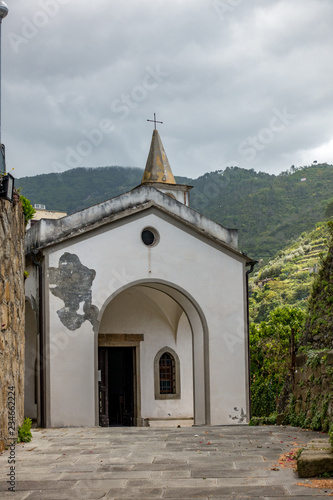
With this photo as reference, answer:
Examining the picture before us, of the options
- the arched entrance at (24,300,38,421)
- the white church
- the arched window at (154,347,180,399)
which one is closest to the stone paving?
the white church

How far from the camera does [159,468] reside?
6.72 metres

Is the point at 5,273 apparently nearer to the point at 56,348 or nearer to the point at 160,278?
the point at 56,348

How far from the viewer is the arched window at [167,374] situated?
18.7 m

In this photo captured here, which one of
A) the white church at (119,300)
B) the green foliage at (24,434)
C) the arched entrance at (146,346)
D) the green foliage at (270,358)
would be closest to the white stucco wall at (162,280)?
the white church at (119,300)

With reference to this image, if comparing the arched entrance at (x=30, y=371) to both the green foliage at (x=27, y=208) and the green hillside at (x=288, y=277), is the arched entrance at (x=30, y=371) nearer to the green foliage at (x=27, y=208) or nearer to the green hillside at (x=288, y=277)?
the green foliage at (x=27, y=208)

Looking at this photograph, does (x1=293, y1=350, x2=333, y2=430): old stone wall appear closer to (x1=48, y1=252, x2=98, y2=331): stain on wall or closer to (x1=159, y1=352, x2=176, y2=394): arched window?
(x1=48, y1=252, x2=98, y2=331): stain on wall

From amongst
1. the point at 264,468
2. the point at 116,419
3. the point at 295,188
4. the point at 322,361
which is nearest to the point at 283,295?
the point at 295,188

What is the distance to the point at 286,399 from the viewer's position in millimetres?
13141

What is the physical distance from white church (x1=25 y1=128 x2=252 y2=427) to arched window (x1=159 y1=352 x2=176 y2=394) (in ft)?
0.66

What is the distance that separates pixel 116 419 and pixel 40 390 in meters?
5.86

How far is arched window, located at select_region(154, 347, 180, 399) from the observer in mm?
18719

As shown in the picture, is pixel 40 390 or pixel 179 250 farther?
pixel 179 250

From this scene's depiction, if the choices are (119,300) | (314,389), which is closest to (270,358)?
(119,300)

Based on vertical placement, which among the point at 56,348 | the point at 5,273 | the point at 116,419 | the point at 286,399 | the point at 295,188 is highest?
the point at 295,188
